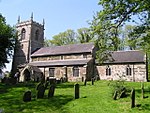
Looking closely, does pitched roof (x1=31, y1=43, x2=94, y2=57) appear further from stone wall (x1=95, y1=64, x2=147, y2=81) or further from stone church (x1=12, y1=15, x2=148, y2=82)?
stone wall (x1=95, y1=64, x2=147, y2=81)

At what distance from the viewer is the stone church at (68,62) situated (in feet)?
130

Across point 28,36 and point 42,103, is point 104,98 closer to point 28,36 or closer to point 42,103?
point 42,103

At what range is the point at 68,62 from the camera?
148ft

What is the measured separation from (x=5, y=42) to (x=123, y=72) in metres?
20.7

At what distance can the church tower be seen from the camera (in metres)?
53.6

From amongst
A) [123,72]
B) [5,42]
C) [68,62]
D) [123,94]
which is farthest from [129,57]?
[123,94]

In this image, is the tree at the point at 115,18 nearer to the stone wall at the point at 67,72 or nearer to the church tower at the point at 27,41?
the stone wall at the point at 67,72

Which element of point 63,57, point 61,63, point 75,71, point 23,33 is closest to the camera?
point 75,71

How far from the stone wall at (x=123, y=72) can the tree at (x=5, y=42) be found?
53.4 ft

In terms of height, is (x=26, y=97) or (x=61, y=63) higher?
(x=61, y=63)

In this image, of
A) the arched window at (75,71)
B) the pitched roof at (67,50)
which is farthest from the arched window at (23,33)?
the arched window at (75,71)

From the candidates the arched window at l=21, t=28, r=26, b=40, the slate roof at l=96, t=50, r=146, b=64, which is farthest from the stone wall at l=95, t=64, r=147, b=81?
the arched window at l=21, t=28, r=26, b=40

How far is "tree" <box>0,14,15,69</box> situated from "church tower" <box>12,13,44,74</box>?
12700 millimetres

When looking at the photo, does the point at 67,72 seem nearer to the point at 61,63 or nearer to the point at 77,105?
the point at 61,63
